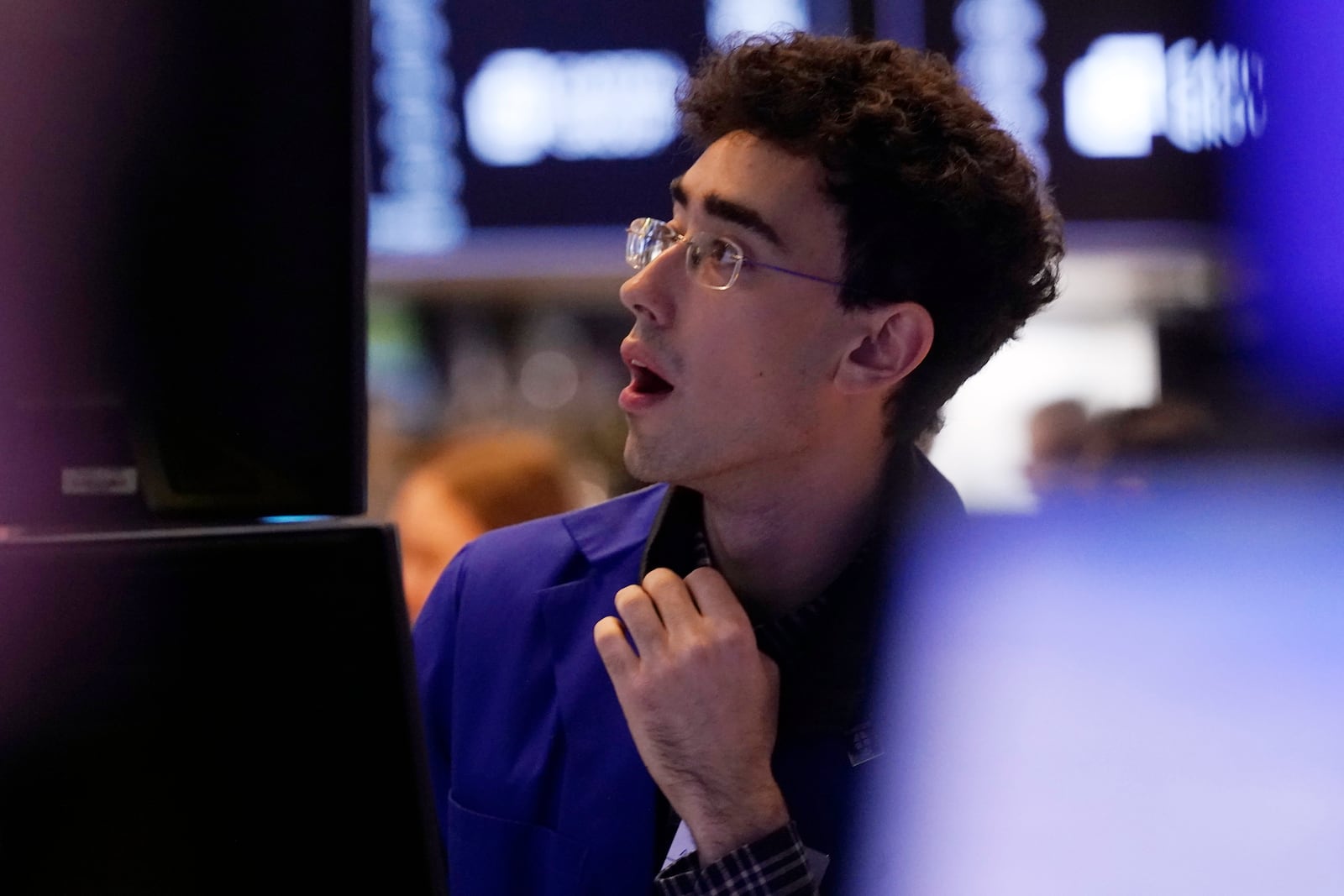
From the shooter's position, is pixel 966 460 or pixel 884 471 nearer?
pixel 884 471

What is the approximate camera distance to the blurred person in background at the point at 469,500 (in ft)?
8.13

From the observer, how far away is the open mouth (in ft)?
4.60

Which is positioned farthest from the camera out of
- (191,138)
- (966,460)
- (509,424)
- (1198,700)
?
(509,424)

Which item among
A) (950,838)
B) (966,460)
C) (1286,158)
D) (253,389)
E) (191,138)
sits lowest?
(950,838)

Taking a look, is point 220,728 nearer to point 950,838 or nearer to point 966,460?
point 950,838

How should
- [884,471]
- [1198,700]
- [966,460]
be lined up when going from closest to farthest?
[1198,700] < [884,471] < [966,460]

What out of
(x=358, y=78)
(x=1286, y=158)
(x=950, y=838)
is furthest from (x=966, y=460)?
(x=358, y=78)

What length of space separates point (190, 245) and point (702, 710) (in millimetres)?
636

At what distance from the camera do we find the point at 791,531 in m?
1.40

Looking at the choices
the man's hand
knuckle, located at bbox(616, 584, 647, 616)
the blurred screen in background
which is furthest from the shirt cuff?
knuckle, located at bbox(616, 584, 647, 616)

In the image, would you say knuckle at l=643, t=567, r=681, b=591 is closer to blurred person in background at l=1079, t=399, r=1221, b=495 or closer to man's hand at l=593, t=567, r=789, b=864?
man's hand at l=593, t=567, r=789, b=864

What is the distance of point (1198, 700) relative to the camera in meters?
1.35

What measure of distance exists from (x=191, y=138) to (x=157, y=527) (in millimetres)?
206

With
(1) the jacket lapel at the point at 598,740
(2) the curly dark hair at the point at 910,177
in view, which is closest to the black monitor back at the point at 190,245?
(1) the jacket lapel at the point at 598,740
